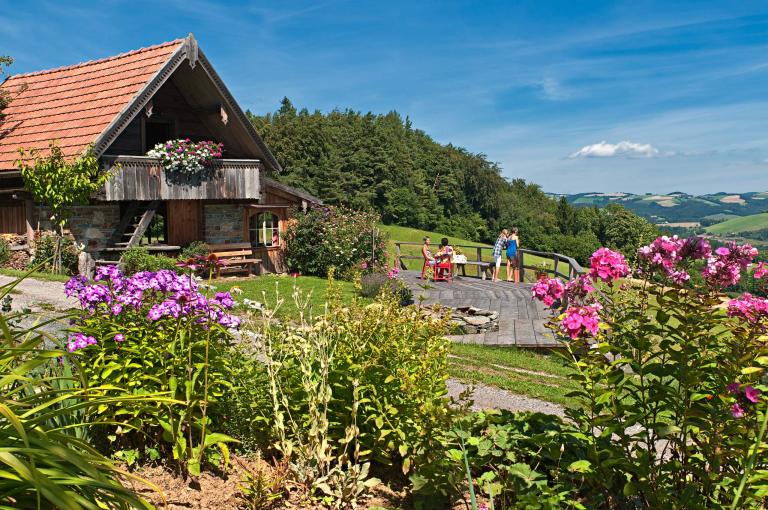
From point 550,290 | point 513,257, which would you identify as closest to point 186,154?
point 513,257

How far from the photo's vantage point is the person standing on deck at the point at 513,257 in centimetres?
1820

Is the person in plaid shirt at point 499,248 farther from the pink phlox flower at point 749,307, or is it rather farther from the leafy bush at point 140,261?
the pink phlox flower at point 749,307

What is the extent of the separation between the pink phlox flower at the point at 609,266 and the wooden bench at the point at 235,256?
16.5 m

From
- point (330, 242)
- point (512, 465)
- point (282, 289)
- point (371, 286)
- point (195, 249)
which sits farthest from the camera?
point (330, 242)

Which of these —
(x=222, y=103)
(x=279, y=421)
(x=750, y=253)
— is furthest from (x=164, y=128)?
(x=750, y=253)

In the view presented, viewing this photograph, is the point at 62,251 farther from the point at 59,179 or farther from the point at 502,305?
the point at 502,305

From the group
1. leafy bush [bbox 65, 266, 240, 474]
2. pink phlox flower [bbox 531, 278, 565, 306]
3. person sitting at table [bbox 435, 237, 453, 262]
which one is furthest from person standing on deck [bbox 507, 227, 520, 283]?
leafy bush [bbox 65, 266, 240, 474]

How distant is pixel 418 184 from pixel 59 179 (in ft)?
182

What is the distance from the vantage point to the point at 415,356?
383 centimetres

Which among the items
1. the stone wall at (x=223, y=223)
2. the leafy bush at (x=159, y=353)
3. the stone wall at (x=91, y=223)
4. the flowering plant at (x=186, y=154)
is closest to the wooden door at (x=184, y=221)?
the stone wall at (x=223, y=223)

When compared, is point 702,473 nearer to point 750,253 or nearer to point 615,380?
point 615,380

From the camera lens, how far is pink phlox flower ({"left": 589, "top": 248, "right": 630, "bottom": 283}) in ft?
11.4

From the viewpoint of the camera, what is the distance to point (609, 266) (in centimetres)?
349

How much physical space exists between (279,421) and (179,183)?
15224 mm
